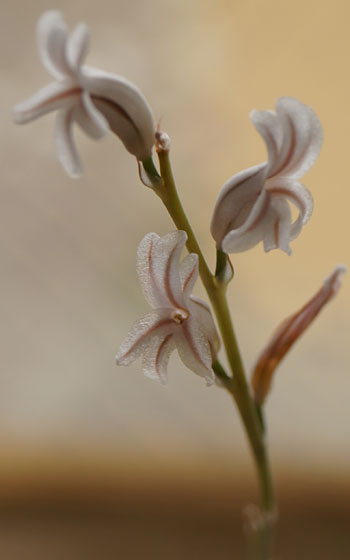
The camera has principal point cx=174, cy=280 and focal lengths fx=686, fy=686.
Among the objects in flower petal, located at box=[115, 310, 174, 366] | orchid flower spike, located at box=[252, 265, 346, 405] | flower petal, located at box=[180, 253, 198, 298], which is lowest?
orchid flower spike, located at box=[252, 265, 346, 405]

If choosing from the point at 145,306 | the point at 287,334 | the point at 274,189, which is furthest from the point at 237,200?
the point at 145,306

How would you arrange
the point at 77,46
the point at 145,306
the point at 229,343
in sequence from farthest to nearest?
the point at 145,306 → the point at 229,343 → the point at 77,46

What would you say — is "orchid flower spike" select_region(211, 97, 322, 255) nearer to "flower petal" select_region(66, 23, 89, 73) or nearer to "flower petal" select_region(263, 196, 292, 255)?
"flower petal" select_region(263, 196, 292, 255)

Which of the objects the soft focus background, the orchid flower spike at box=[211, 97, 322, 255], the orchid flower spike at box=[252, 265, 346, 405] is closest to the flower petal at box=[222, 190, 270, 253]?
the orchid flower spike at box=[211, 97, 322, 255]

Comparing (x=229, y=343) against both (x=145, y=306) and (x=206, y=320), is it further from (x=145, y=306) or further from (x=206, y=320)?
(x=145, y=306)

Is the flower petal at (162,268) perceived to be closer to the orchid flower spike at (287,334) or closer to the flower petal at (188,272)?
the flower petal at (188,272)

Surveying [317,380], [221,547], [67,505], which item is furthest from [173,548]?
[317,380]

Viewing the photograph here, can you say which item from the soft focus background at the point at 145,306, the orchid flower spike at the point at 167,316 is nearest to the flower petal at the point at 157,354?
the orchid flower spike at the point at 167,316
